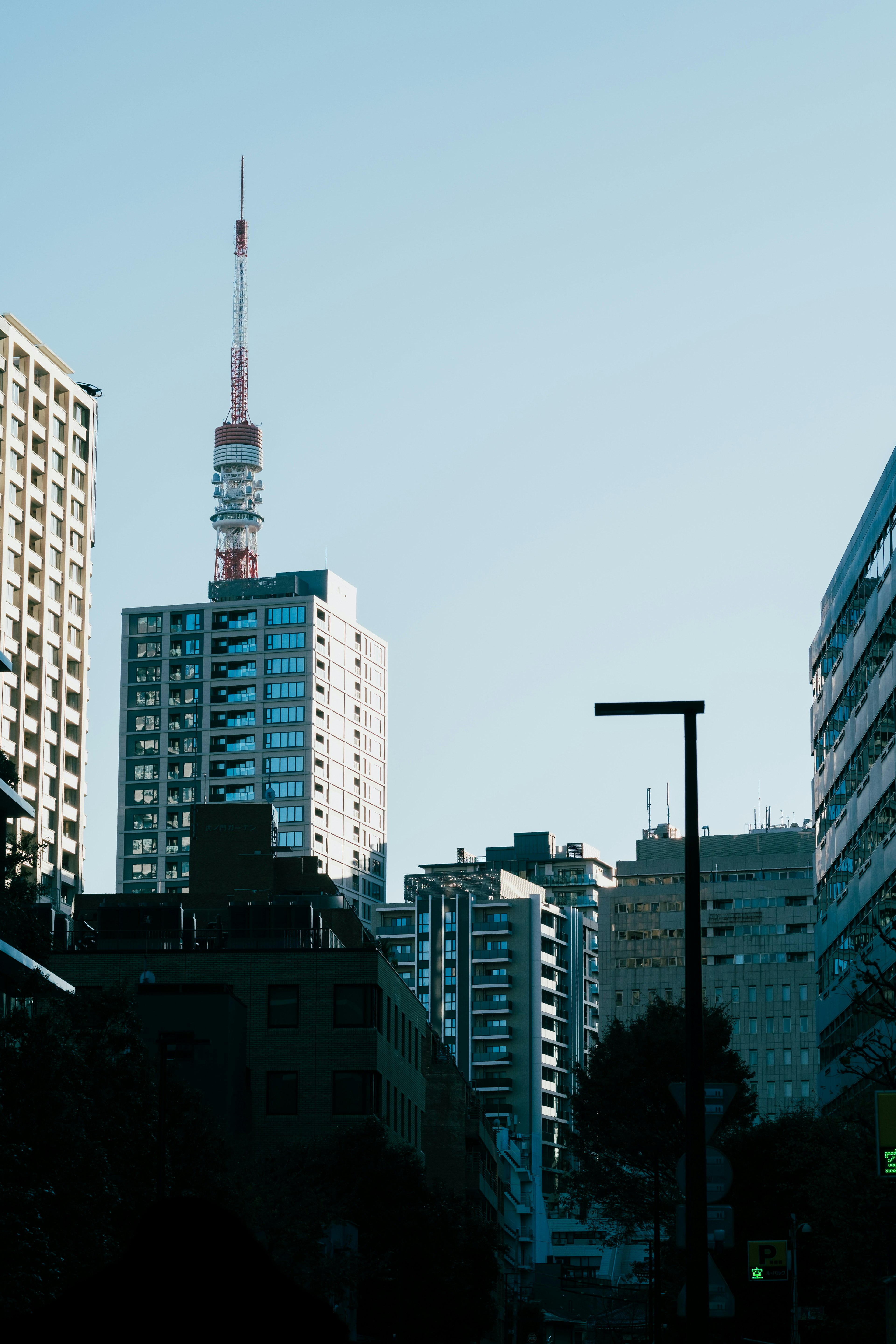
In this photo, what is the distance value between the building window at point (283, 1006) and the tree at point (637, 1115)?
12.4 metres

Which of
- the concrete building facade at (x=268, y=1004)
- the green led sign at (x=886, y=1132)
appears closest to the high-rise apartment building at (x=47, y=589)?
the concrete building facade at (x=268, y=1004)

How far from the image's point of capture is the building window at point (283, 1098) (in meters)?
82.6

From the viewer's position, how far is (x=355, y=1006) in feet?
276

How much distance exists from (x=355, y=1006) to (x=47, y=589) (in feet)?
252

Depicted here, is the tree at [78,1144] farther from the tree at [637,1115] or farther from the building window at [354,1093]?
the building window at [354,1093]

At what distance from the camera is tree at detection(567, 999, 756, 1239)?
77.2 m

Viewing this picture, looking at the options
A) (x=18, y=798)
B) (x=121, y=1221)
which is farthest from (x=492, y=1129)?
(x=121, y=1221)

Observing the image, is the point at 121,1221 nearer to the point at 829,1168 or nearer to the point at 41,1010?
the point at 41,1010

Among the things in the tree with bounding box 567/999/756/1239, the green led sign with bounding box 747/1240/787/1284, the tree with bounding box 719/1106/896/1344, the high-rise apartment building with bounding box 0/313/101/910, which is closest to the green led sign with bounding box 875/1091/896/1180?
the tree with bounding box 719/1106/896/1344

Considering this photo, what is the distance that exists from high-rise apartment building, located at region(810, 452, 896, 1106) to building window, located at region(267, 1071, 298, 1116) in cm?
2258

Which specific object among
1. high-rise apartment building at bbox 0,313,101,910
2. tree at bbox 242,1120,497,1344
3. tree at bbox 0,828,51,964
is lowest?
tree at bbox 242,1120,497,1344

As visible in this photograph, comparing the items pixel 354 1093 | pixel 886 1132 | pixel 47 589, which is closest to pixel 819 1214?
pixel 886 1132

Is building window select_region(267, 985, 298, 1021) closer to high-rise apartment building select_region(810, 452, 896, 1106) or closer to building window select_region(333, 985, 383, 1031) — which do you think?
building window select_region(333, 985, 383, 1031)

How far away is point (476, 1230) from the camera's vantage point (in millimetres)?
81250
